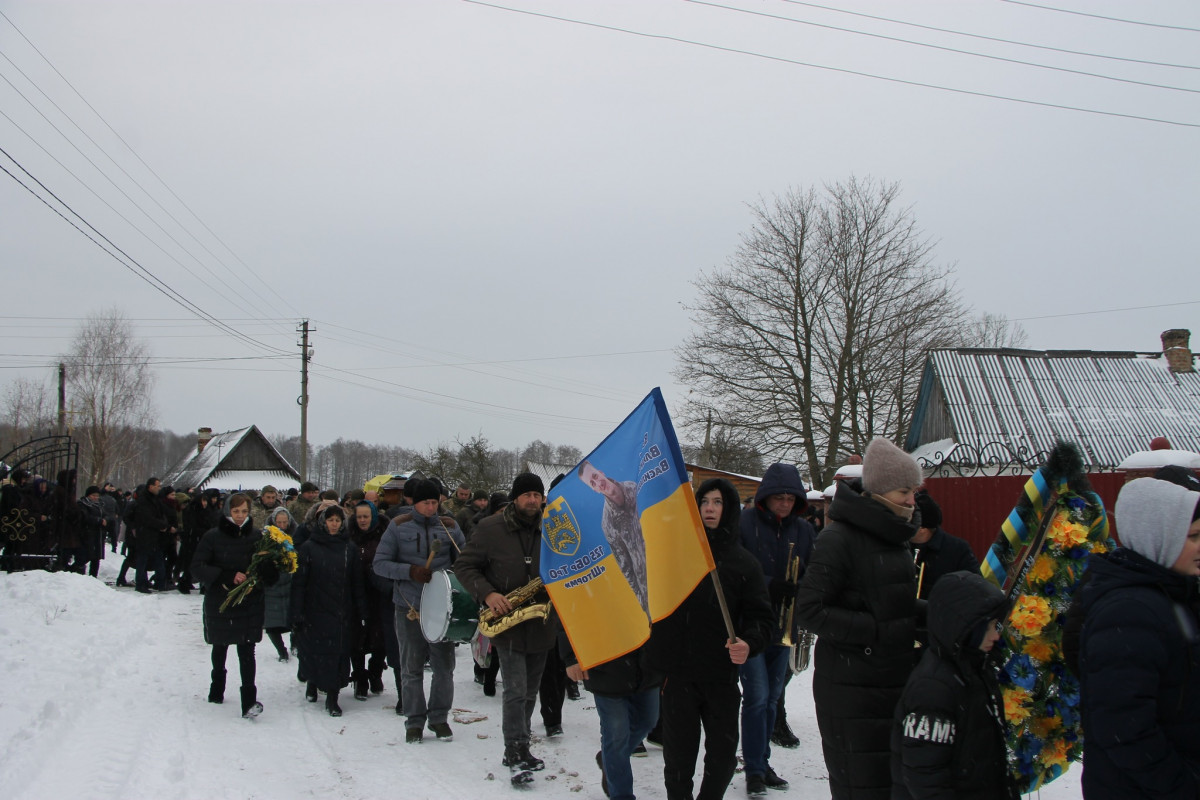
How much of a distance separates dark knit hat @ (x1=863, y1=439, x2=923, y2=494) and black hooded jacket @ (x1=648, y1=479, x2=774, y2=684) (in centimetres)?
112

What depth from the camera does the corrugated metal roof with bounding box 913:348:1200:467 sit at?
20516 mm

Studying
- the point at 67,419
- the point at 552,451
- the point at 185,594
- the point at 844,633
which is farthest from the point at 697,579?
the point at 552,451

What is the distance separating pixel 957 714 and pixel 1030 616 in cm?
62

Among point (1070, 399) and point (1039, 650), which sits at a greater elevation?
point (1070, 399)

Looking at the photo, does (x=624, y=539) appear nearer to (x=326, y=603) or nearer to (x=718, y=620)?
(x=718, y=620)

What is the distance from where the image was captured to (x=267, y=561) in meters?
7.89

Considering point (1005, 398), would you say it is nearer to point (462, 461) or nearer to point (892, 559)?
point (462, 461)

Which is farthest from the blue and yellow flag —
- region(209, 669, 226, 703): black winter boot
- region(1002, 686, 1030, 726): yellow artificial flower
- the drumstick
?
region(209, 669, 226, 703): black winter boot

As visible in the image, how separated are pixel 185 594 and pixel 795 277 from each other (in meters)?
24.2

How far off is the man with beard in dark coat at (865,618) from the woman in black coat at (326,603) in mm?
5383

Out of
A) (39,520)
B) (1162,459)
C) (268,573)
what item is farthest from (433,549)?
(39,520)

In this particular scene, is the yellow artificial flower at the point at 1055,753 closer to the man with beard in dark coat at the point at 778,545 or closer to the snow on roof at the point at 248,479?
the man with beard in dark coat at the point at 778,545

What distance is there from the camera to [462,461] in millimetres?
23109

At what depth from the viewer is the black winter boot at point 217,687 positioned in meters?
7.94
